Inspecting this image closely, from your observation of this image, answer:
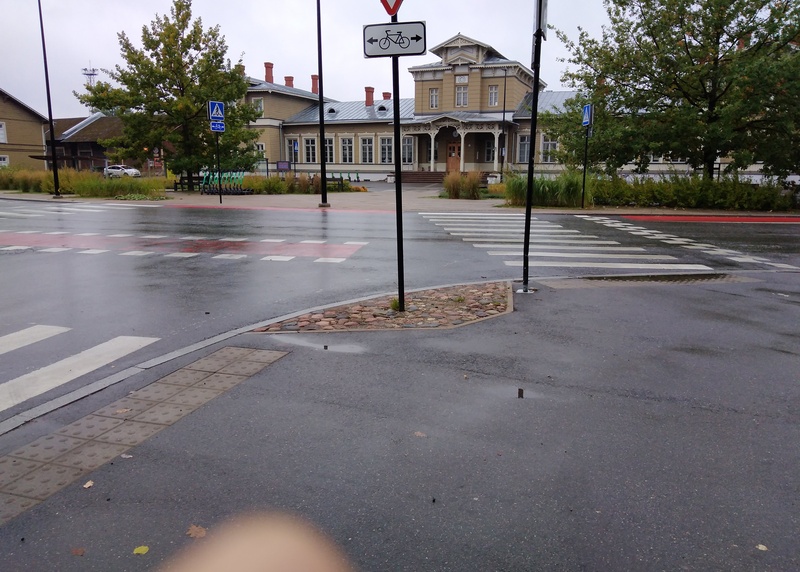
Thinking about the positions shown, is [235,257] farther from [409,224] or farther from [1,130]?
[1,130]

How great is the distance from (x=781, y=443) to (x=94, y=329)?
21.1 ft

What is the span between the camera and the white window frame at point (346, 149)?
62.2 meters

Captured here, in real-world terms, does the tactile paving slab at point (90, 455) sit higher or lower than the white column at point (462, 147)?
lower

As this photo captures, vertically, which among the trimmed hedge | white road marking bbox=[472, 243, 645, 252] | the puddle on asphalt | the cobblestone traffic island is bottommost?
the puddle on asphalt

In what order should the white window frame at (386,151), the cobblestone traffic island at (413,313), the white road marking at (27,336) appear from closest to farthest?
the white road marking at (27,336), the cobblestone traffic island at (413,313), the white window frame at (386,151)

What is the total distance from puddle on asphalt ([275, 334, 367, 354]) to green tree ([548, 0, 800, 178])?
21.4 metres

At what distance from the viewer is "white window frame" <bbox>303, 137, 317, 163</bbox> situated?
63.2 m

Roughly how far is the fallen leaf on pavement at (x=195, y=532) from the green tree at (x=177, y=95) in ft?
113

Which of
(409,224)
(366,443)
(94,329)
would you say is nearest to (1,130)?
(409,224)

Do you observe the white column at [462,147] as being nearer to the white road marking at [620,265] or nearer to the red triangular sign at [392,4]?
the white road marking at [620,265]

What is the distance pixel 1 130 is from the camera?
62812mm

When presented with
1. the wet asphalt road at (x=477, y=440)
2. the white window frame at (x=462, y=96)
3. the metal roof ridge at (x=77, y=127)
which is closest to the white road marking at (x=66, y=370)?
the wet asphalt road at (x=477, y=440)

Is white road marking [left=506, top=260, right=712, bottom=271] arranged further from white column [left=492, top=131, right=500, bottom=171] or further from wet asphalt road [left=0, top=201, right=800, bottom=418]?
white column [left=492, top=131, right=500, bottom=171]

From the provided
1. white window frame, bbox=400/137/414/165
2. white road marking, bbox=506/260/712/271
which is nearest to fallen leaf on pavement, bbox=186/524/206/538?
white road marking, bbox=506/260/712/271
